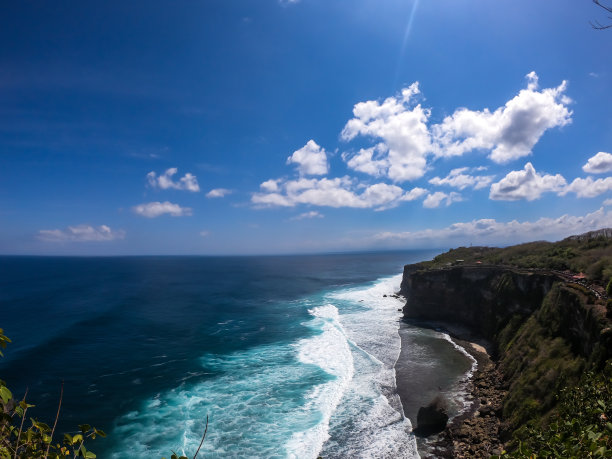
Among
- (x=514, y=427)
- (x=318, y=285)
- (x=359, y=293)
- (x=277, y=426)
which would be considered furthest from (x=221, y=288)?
(x=514, y=427)

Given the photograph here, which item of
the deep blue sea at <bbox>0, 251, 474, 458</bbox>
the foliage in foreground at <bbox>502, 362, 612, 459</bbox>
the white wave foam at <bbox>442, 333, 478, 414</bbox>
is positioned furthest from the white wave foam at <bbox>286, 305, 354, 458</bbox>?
the foliage in foreground at <bbox>502, 362, 612, 459</bbox>

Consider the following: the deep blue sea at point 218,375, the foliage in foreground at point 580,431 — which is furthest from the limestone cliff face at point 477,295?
the foliage in foreground at point 580,431

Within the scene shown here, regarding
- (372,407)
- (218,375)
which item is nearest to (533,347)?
(372,407)

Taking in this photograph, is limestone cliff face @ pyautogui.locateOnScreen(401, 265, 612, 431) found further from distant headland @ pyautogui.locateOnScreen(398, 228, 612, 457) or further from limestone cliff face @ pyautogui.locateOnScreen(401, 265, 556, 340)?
distant headland @ pyautogui.locateOnScreen(398, 228, 612, 457)

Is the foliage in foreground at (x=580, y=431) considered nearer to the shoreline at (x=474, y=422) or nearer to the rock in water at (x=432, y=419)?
the shoreline at (x=474, y=422)

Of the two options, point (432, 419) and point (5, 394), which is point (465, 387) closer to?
point (432, 419)
